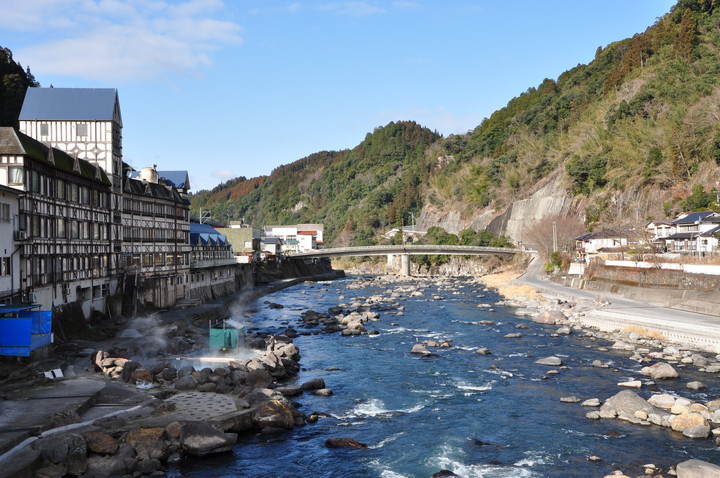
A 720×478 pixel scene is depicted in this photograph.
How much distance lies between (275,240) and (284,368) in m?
75.2

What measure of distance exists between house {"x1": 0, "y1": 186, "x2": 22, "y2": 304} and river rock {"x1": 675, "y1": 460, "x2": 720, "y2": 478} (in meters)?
24.2

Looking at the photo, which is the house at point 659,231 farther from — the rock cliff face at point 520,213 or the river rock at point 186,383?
the river rock at point 186,383

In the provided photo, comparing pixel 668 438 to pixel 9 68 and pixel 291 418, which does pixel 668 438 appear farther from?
pixel 9 68

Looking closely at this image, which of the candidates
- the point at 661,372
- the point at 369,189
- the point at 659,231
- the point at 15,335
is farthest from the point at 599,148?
the point at 369,189

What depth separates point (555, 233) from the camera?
7094 centimetres

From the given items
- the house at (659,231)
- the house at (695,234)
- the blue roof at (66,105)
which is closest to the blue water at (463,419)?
the house at (695,234)

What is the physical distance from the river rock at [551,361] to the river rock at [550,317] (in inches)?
496

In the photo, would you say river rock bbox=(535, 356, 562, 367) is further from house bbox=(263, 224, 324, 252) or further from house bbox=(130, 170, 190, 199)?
house bbox=(263, 224, 324, 252)

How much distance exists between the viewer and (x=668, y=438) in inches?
669

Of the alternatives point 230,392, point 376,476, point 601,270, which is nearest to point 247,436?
point 230,392

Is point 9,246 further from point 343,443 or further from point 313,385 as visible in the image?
point 343,443

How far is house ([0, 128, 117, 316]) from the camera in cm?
2431

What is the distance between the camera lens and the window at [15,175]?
80.0 feet

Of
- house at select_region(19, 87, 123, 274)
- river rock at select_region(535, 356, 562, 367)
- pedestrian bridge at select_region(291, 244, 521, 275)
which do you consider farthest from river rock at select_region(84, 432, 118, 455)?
pedestrian bridge at select_region(291, 244, 521, 275)
